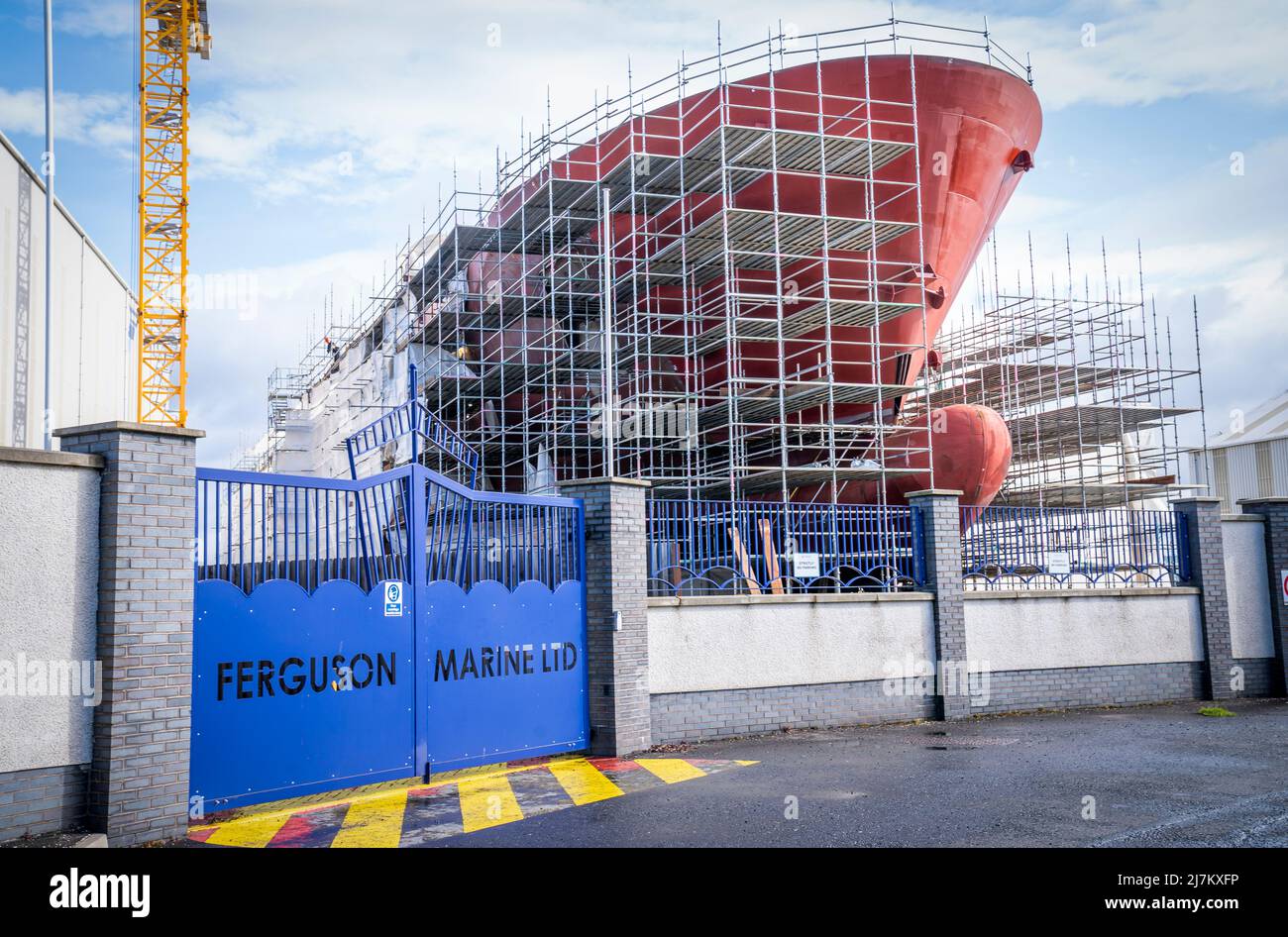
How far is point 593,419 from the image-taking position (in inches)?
912

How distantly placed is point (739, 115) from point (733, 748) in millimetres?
13622

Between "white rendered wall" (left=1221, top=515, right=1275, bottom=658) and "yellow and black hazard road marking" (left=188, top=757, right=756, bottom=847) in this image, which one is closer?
"yellow and black hazard road marking" (left=188, top=757, right=756, bottom=847)

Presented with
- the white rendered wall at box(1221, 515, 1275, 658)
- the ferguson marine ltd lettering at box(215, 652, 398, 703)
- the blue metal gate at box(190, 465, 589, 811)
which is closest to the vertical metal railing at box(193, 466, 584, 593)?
the blue metal gate at box(190, 465, 589, 811)

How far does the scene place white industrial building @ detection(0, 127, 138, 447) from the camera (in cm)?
2091

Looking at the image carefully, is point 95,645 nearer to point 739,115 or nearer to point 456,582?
point 456,582

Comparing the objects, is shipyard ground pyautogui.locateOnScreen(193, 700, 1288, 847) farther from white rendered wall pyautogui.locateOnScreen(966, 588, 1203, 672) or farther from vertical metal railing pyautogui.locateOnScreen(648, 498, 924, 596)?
white rendered wall pyautogui.locateOnScreen(966, 588, 1203, 672)

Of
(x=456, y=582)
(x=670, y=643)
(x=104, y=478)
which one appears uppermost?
(x=104, y=478)

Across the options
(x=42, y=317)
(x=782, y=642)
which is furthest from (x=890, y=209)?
(x=42, y=317)

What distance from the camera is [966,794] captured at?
8445 millimetres

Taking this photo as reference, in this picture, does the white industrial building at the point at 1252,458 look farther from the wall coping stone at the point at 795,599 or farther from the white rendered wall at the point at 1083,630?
the wall coping stone at the point at 795,599

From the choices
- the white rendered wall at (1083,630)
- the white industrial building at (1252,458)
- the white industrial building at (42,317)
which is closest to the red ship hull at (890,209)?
the white rendered wall at (1083,630)

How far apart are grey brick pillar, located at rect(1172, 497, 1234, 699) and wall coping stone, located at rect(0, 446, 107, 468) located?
14218 mm
